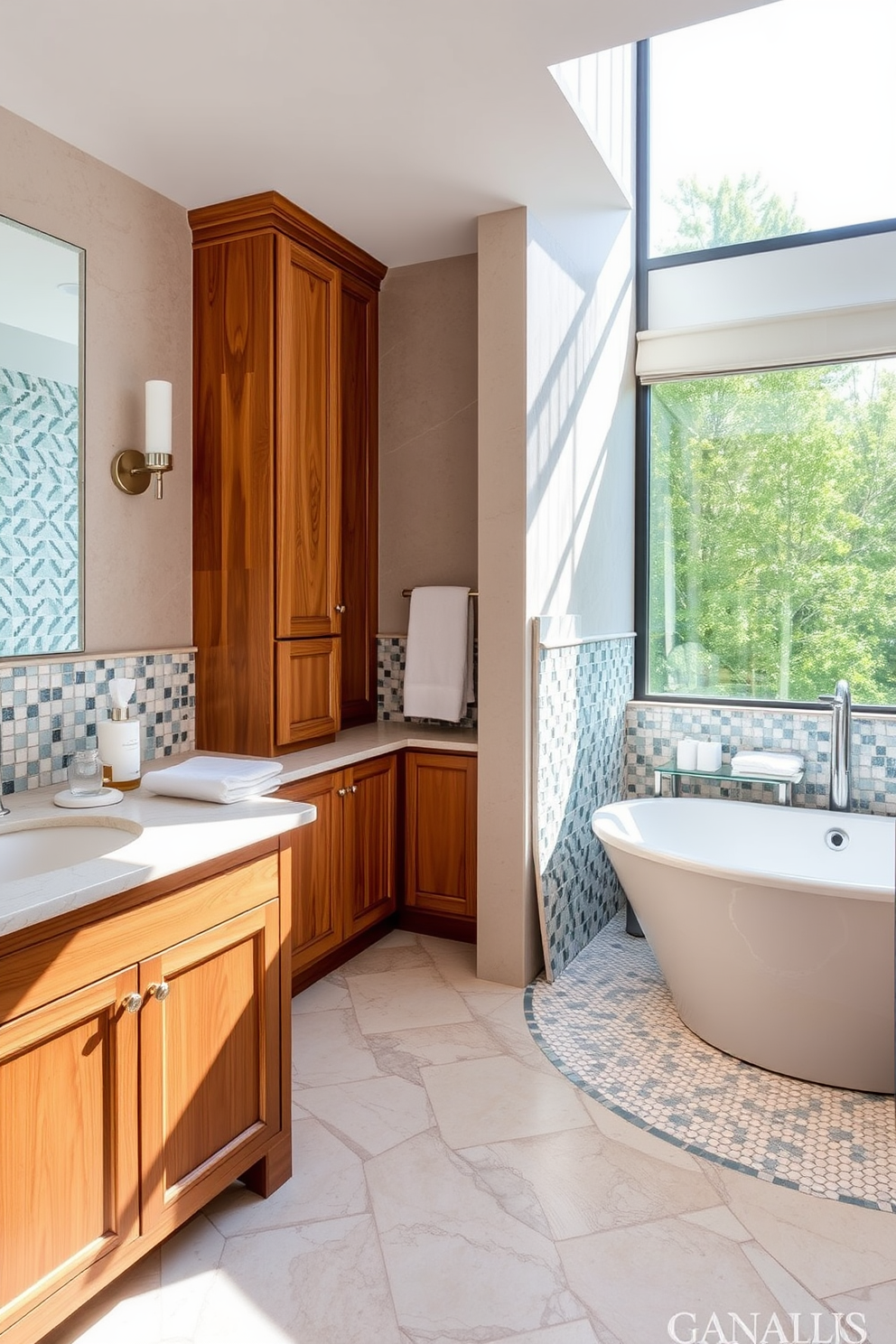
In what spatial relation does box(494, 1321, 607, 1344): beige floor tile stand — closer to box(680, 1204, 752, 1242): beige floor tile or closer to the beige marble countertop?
box(680, 1204, 752, 1242): beige floor tile

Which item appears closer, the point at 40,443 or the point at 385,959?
the point at 40,443

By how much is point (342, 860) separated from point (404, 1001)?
50 centimetres

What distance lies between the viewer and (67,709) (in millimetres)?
2387

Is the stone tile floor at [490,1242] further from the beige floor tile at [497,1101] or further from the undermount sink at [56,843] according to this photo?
the undermount sink at [56,843]

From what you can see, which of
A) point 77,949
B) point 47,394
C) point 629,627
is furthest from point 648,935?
point 47,394

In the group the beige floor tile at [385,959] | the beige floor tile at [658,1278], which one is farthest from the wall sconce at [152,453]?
the beige floor tile at [658,1278]

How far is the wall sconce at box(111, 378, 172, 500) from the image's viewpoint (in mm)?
2504

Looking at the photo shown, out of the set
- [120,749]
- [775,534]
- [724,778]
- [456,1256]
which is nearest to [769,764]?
[724,778]

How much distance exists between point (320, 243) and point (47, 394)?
1.17 m

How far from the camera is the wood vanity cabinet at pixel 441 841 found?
3.14 meters

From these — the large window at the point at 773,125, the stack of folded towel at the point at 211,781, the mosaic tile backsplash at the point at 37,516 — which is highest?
the large window at the point at 773,125

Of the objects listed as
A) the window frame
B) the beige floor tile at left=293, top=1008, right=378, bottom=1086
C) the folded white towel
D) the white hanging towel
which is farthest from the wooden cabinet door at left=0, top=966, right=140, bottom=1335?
the window frame

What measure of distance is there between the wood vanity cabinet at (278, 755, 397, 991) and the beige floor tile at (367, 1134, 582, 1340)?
0.90m

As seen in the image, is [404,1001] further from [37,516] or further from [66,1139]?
[37,516]
